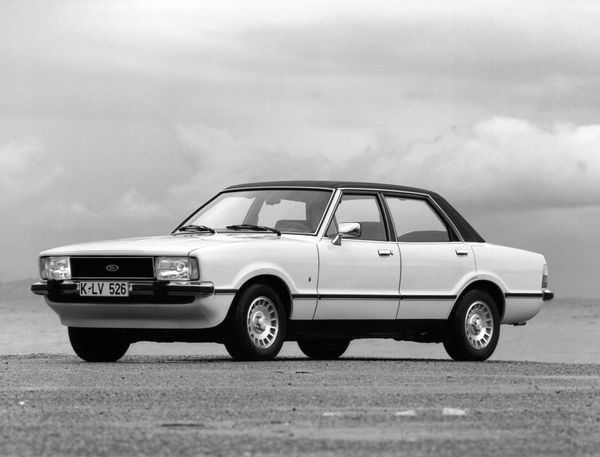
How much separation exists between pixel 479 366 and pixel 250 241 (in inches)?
101

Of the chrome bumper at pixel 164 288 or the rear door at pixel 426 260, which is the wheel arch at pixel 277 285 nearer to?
the chrome bumper at pixel 164 288

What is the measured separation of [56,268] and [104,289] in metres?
0.68

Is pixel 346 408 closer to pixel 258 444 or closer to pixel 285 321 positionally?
pixel 258 444

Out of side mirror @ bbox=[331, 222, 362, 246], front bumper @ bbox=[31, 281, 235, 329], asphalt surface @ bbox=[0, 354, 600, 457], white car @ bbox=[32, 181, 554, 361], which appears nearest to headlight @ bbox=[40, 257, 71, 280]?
white car @ bbox=[32, 181, 554, 361]

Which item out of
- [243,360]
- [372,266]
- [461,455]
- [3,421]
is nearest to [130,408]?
[3,421]

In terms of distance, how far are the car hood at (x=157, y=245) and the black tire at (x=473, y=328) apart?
236cm

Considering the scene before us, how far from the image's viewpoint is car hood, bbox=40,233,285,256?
12495 mm

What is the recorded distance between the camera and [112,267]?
12.7 metres

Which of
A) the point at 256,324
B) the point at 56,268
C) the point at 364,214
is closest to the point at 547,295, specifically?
the point at 364,214

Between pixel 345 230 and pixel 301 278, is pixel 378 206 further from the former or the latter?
pixel 301 278

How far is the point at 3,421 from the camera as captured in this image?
746 cm

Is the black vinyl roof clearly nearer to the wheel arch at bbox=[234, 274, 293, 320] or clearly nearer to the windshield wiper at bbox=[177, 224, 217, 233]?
the windshield wiper at bbox=[177, 224, 217, 233]

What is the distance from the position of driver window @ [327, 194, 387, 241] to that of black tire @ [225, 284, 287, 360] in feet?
4.33

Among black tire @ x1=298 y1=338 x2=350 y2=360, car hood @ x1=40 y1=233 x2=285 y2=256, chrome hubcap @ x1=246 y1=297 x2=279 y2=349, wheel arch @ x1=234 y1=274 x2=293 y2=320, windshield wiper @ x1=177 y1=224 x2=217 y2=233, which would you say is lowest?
black tire @ x1=298 y1=338 x2=350 y2=360
